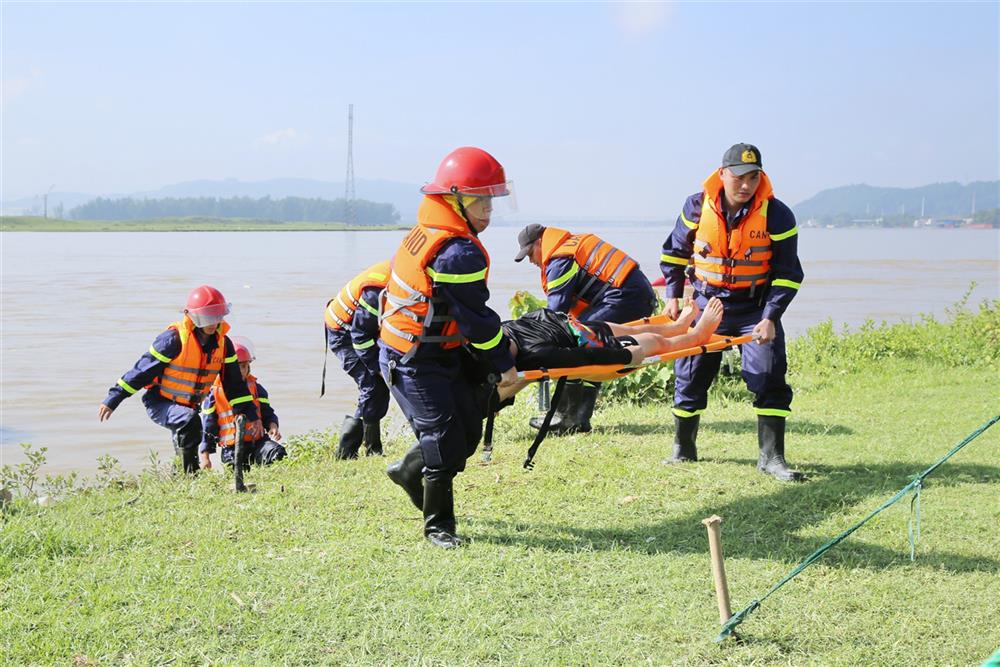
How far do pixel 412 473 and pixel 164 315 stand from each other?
17319 mm

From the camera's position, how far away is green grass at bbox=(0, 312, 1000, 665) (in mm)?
4293

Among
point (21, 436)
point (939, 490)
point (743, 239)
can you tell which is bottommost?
point (21, 436)

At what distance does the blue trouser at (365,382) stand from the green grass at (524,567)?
0.78m

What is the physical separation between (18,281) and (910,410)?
95.1 feet

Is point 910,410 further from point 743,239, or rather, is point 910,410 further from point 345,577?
point 345,577

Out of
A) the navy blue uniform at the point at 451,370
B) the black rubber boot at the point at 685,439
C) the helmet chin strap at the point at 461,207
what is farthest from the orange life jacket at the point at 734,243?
the helmet chin strap at the point at 461,207

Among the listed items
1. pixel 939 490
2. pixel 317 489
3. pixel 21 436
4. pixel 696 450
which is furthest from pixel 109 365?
pixel 939 490

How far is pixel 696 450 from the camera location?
7.80m

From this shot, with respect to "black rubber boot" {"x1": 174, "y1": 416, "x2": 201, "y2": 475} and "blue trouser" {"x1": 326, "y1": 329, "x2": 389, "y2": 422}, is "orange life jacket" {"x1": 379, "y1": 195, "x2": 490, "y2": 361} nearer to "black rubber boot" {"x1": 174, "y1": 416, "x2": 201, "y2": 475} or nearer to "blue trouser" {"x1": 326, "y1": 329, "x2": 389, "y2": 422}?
"blue trouser" {"x1": 326, "y1": 329, "x2": 389, "y2": 422}

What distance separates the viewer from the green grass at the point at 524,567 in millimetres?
4293

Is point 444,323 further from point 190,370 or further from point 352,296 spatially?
point 190,370

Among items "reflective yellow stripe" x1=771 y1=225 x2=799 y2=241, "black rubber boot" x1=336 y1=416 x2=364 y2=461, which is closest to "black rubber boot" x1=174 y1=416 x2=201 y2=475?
"black rubber boot" x1=336 y1=416 x2=364 y2=461

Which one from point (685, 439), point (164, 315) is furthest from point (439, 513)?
point (164, 315)

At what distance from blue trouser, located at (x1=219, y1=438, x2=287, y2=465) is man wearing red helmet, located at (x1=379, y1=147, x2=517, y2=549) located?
13.4 ft
